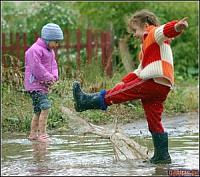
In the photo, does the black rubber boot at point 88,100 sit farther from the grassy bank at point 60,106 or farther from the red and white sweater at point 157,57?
the grassy bank at point 60,106

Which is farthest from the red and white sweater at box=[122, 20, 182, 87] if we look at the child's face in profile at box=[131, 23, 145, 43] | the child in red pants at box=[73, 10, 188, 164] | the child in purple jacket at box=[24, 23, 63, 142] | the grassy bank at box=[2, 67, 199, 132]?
the child in purple jacket at box=[24, 23, 63, 142]

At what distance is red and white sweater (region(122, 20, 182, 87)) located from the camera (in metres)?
6.55

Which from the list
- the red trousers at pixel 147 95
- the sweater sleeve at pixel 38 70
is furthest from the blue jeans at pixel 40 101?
the red trousers at pixel 147 95

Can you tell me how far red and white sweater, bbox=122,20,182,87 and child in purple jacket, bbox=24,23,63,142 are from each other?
2.27 m

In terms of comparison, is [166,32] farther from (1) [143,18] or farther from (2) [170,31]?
(1) [143,18]

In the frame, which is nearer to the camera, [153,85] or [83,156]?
[153,85]

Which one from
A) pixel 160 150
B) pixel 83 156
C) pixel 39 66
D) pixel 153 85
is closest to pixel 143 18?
pixel 153 85

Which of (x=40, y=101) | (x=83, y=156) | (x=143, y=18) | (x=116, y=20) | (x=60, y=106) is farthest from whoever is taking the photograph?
(x=116, y=20)

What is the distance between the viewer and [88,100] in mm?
6887

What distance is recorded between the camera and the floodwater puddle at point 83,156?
6.31 m

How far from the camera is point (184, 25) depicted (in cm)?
631

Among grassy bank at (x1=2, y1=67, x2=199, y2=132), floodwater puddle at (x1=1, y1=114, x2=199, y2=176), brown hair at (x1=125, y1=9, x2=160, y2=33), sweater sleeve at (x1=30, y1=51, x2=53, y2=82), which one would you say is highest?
brown hair at (x1=125, y1=9, x2=160, y2=33)

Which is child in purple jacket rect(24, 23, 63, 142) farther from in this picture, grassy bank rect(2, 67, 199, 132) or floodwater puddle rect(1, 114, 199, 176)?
grassy bank rect(2, 67, 199, 132)

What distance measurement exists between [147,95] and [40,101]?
2.46 metres
